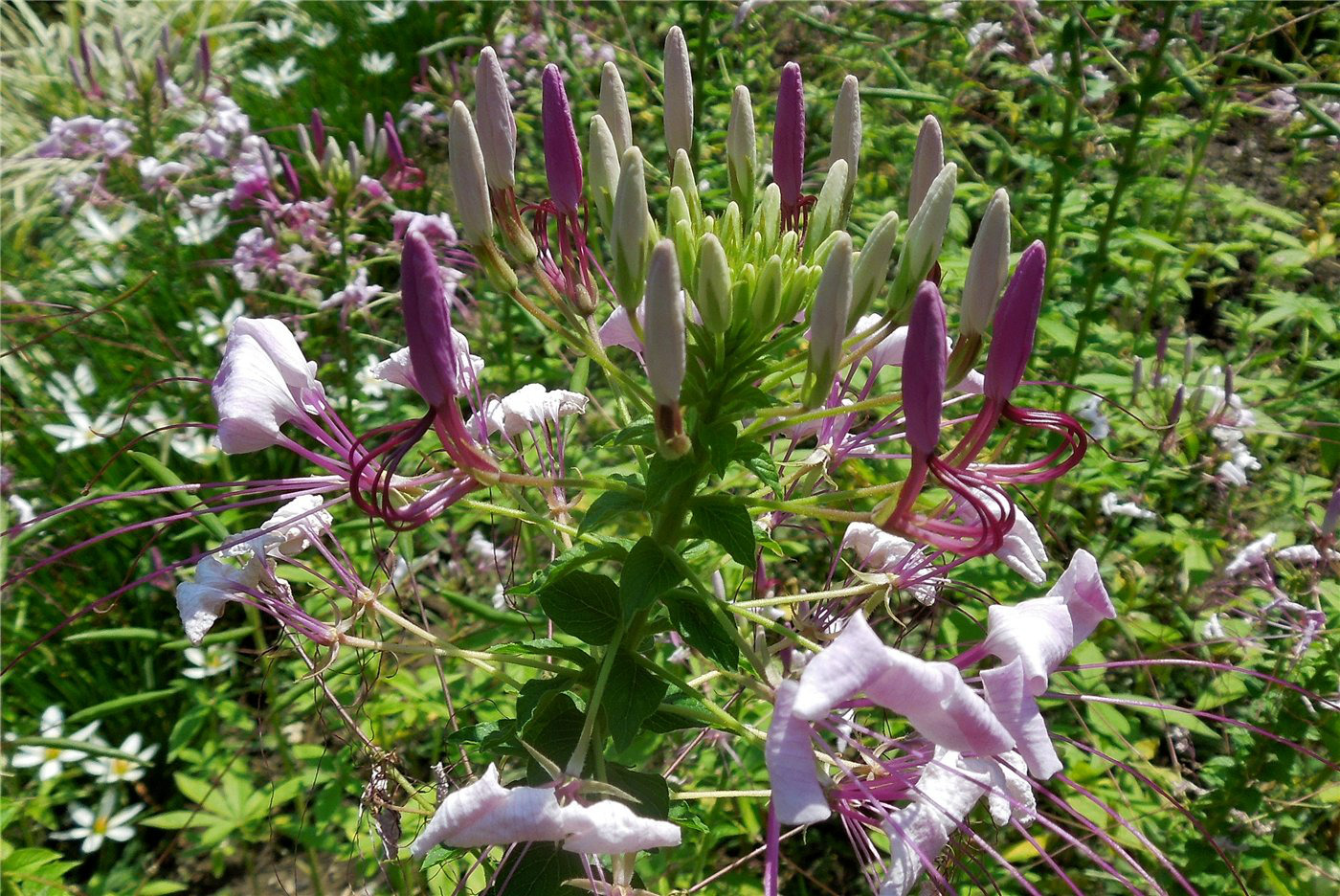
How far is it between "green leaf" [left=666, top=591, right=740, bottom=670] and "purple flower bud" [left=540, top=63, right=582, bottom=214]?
0.61 metres

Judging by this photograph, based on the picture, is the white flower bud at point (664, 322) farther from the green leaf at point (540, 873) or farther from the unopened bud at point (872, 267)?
the green leaf at point (540, 873)

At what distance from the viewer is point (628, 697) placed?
1.26 metres

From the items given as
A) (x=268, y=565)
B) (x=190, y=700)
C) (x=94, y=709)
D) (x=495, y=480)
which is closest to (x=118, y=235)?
(x=190, y=700)

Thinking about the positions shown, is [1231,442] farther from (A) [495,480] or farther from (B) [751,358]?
(A) [495,480]

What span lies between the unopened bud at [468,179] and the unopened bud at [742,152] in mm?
416

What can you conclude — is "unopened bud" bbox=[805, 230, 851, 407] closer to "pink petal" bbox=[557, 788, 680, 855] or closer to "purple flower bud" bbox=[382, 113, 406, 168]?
"pink petal" bbox=[557, 788, 680, 855]

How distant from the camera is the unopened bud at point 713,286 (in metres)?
1.11

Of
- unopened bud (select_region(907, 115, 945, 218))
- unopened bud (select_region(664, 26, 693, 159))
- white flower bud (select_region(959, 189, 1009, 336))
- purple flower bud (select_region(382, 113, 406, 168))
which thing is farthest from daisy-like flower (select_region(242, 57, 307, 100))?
white flower bud (select_region(959, 189, 1009, 336))

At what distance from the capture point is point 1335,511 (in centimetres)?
212

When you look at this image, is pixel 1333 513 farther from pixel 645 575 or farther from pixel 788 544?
pixel 645 575

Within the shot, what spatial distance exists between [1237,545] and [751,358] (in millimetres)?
2450

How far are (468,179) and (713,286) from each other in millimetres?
391

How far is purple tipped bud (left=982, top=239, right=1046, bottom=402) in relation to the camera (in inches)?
40.9

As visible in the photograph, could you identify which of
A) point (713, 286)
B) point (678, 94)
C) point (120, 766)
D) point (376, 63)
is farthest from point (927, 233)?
point (376, 63)
